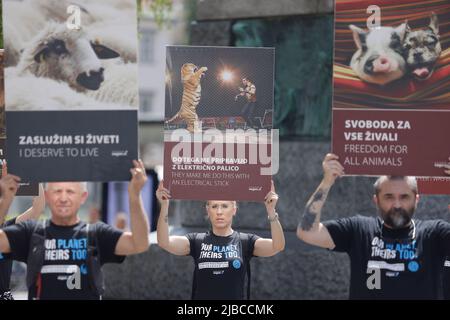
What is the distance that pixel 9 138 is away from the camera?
19.8ft

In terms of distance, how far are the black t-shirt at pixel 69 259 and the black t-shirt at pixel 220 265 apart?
59cm

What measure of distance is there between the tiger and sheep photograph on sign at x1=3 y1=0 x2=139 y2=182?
0.34 metres

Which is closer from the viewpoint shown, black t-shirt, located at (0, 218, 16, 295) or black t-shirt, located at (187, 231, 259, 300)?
black t-shirt, located at (187, 231, 259, 300)

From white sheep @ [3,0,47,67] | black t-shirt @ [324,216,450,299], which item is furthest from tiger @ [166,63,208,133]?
black t-shirt @ [324,216,450,299]

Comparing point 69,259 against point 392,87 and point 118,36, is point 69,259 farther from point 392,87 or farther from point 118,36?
point 392,87

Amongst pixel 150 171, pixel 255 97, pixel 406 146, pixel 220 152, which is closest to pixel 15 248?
pixel 220 152

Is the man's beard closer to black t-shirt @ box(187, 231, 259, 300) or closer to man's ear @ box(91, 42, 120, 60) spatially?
black t-shirt @ box(187, 231, 259, 300)

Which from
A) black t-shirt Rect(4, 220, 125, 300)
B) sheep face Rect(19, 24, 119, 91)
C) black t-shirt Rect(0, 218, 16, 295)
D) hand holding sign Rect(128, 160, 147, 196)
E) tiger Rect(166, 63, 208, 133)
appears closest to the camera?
hand holding sign Rect(128, 160, 147, 196)

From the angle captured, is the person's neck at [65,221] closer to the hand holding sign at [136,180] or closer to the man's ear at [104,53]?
the hand holding sign at [136,180]

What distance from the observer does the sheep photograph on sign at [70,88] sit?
6.03m

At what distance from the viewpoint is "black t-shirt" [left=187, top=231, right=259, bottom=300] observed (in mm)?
6168

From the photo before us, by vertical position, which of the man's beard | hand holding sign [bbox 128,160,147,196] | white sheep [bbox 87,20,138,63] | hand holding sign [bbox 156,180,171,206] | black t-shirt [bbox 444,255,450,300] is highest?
white sheep [bbox 87,20,138,63]

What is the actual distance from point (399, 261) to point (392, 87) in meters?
1.17

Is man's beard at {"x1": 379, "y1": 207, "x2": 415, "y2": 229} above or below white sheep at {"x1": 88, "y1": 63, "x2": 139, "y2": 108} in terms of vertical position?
below
